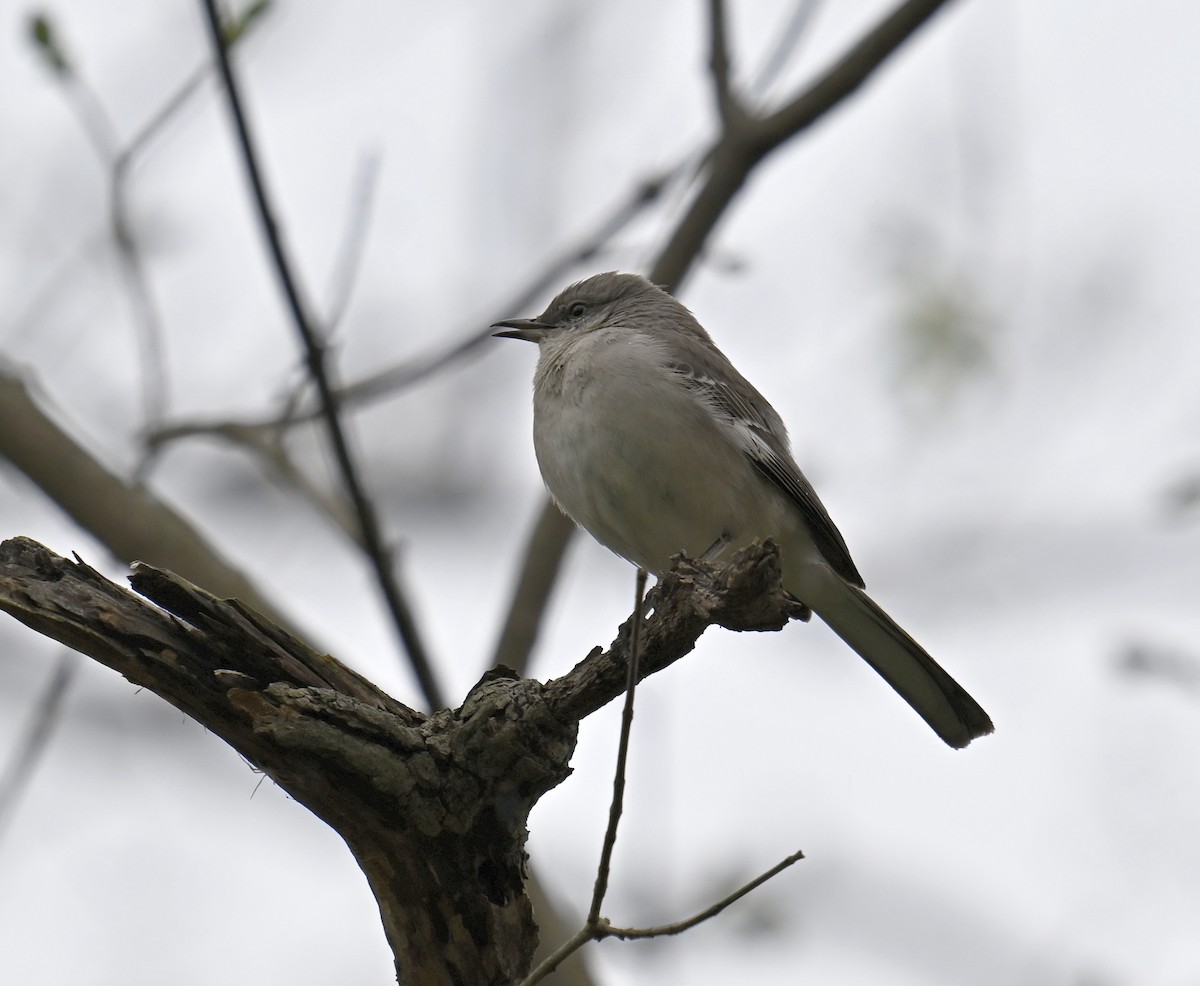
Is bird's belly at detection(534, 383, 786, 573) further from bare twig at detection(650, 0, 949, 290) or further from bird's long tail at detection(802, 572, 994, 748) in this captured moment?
bare twig at detection(650, 0, 949, 290)

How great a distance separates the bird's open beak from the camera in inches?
277

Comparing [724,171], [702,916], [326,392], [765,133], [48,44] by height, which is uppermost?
[765,133]

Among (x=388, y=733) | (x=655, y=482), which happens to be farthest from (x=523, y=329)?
(x=388, y=733)

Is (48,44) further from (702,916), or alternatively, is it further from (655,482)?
(702,916)

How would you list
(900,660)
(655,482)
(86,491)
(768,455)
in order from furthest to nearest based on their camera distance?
(86,491)
(768,455)
(900,660)
(655,482)

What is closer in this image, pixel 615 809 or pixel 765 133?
pixel 615 809

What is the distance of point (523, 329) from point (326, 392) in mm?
1504

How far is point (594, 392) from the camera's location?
5.66 metres

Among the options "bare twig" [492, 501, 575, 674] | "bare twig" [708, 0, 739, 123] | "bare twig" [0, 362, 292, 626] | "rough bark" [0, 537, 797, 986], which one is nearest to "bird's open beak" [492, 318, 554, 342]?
"bare twig" [492, 501, 575, 674]

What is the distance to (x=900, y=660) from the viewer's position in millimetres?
5816

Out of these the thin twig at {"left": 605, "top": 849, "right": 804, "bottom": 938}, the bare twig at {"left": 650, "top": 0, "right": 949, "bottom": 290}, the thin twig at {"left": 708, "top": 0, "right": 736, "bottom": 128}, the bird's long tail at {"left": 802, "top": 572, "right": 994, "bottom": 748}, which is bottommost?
the thin twig at {"left": 605, "top": 849, "right": 804, "bottom": 938}

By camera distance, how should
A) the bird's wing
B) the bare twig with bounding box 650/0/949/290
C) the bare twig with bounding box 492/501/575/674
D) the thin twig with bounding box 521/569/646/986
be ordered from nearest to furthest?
the thin twig with bounding box 521/569/646/986, the bird's wing, the bare twig with bounding box 650/0/949/290, the bare twig with bounding box 492/501/575/674

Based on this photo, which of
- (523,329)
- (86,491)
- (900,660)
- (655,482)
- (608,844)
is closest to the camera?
(608,844)

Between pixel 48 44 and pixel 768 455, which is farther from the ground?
pixel 48 44
